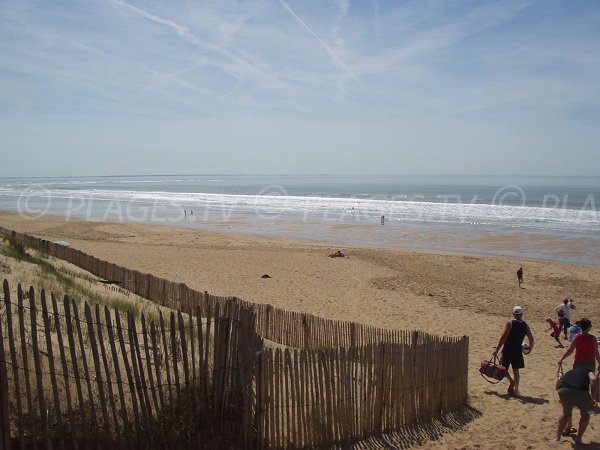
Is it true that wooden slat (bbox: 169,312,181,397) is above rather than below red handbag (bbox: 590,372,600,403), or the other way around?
above

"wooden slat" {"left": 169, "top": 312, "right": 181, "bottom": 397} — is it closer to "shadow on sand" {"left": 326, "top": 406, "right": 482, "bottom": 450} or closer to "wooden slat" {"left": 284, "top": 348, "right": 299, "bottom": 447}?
"wooden slat" {"left": 284, "top": 348, "right": 299, "bottom": 447}

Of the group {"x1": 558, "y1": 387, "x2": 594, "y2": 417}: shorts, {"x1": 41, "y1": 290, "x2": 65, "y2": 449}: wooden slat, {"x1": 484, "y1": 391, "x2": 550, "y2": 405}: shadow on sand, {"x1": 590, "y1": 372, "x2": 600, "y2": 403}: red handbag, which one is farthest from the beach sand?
{"x1": 41, "y1": 290, "x2": 65, "y2": 449}: wooden slat

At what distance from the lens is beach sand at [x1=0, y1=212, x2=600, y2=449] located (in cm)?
756

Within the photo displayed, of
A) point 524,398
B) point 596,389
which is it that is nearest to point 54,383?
point 596,389

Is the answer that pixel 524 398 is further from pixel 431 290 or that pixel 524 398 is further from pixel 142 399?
pixel 431 290

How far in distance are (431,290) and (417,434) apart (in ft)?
46.0

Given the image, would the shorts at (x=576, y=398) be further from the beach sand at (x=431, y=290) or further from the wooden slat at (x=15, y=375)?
the wooden slat at (x=15, y=375)

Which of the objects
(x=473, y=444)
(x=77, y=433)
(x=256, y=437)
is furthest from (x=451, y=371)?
(x=77, y=433)

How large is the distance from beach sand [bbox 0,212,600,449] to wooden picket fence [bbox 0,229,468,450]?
34.4 inches

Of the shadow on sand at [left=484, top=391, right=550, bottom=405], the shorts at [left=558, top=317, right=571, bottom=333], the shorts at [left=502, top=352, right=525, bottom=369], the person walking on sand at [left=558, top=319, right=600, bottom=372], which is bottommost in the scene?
the shorts at [left=558, top=317, right=571, bottom=333]

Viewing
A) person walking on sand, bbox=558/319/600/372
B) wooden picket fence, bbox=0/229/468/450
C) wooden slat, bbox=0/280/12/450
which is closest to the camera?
wooden slat, bbox=0/280/12/450

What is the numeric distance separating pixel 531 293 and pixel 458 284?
2692 mm

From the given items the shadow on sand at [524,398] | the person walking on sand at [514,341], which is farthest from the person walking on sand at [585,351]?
the shadow on sand at [524,398]

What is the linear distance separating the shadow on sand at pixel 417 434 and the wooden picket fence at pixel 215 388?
9cm
